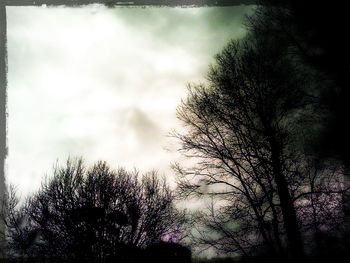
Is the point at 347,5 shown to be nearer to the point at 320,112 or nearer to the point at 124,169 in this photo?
the point at 320,112

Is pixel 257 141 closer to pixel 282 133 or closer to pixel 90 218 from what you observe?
pixel 282 133

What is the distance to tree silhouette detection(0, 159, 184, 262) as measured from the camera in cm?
2427

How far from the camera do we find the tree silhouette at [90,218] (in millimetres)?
24266

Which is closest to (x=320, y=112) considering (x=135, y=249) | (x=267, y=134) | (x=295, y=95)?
(x=295, y=95)

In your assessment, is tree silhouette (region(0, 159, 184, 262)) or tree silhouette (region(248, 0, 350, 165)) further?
tree silhouette (region(0, 159, 184, 262))

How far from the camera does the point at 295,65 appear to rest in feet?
41.8

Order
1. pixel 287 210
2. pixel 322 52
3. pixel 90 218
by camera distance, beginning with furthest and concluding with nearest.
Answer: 1. pixel 90 218
2. pixel 287 210
3. pixel 322 52

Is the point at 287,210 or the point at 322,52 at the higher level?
the point at 322,52

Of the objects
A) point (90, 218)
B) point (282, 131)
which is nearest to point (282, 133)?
point (282, 131)

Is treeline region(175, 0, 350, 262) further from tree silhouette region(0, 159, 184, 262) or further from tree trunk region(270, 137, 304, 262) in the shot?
tree silhouette region(0, 159, 184, 262)

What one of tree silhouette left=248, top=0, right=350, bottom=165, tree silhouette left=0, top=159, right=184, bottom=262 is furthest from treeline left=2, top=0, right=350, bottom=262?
tree silhouette left=0, top=159, right=184, bottom=262

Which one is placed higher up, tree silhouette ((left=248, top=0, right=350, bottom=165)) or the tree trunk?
tree silhouette ((left=248, top=0, right=350, bottom=165))

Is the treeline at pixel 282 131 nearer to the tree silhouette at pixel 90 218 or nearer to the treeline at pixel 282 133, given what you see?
the treeline at pixel 282 133

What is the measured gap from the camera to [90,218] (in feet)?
81.1
